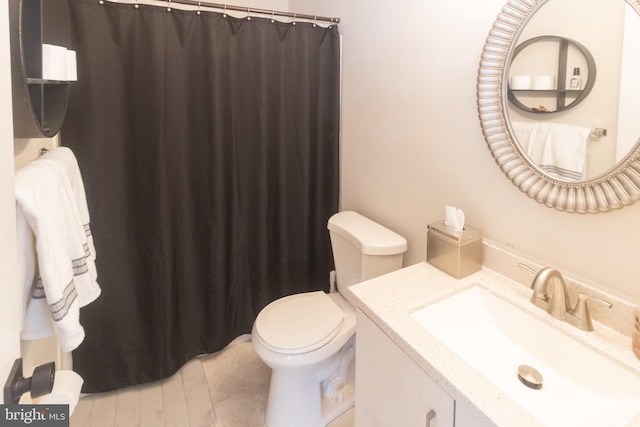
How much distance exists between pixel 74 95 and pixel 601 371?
2027mm

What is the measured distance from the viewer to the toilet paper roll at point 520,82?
3.65ft

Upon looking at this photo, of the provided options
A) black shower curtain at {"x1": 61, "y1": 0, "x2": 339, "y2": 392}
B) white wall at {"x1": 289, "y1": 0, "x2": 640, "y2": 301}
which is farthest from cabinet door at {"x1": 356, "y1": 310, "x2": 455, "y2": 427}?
black shower curtain at {"x1": 61, "y1": 0, "x2": 339, "y2": 392}

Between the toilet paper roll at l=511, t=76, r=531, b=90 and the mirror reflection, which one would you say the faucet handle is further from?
the toilet paper roll at l=511, t=76, r=531, b=90

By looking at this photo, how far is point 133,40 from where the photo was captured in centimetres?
158

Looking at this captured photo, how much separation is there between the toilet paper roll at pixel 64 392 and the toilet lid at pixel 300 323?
691 millimetres

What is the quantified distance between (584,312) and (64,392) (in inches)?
54.7

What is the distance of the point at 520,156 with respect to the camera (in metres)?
1.14

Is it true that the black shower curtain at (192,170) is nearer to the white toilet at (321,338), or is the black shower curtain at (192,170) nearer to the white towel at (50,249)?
the white toilet at (321,338)

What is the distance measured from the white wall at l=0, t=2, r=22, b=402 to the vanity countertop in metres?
0.81

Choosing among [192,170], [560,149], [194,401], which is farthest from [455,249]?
[194,401]

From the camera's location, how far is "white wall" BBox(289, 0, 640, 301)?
1.04 meters

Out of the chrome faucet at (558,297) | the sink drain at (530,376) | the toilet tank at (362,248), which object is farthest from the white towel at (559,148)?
the toilet tank at (362,248)

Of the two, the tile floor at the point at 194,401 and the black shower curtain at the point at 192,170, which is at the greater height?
the black shower curtain at the point at 192,170

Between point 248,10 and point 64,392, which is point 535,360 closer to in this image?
point 64,392
